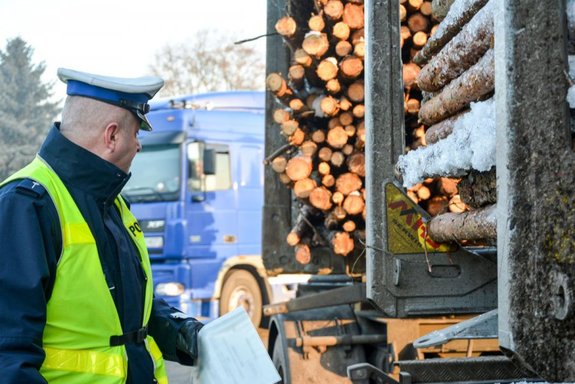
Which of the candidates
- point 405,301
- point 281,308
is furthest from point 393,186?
point 281,308

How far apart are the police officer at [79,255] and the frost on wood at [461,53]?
1181mm

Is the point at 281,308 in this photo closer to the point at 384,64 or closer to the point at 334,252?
the point at 334,252

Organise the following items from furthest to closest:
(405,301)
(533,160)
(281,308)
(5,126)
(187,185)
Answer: (5,126) → (187,185) → (281,308) → (405,301) → (533,160)

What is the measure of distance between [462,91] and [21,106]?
31.9 m

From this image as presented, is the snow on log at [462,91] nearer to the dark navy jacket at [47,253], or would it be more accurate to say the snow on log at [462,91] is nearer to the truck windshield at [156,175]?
the dark navy jacket at [47,253]

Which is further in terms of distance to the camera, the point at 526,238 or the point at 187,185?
the point at 187,185

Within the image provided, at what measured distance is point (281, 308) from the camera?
671 centimetres

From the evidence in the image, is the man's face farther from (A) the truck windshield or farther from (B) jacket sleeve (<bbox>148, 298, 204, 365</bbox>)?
(A) the truck windshield

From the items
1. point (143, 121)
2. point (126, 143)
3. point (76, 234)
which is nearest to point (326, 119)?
point (143, 121)

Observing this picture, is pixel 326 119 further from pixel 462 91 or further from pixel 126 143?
pixel 126 143

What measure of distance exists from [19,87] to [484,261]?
31950 millimetres

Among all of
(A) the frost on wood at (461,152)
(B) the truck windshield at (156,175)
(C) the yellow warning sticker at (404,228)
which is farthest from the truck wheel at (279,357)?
(B) the truck windshield at (156,175)

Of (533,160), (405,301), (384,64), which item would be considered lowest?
(405,301)

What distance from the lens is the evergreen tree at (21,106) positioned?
31.5 m
